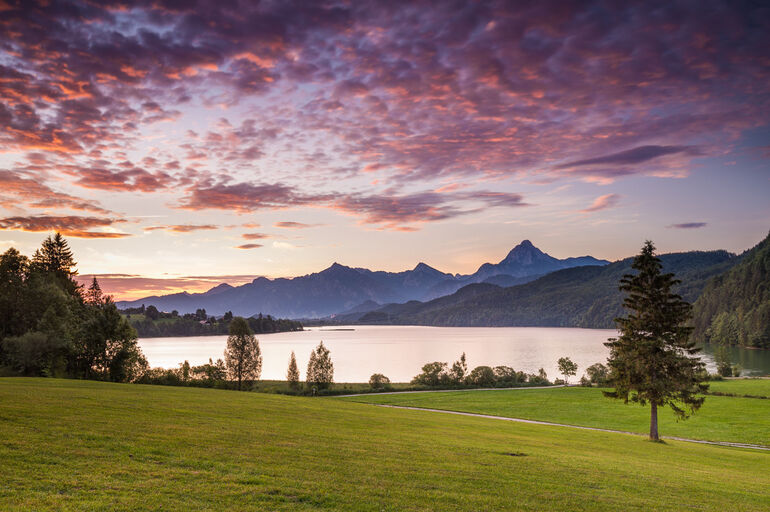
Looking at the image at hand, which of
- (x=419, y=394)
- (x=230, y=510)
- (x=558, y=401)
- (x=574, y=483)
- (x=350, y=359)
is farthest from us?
(x=350, y=359)

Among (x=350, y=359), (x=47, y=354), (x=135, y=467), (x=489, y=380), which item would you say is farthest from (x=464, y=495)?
(x=350, y=359)

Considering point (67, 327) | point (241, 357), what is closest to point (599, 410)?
point (241, 357)

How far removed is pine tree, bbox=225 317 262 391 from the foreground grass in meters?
22.7

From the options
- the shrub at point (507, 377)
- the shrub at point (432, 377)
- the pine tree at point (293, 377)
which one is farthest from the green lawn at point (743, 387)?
the pine tree at point (293, 377)

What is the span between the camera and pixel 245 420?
80.4 feet

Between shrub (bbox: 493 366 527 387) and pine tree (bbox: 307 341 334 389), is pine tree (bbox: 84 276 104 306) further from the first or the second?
shrub (bbox: 493 366 527 387)

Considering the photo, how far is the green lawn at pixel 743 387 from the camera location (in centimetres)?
7557

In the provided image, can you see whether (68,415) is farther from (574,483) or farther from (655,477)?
(655,477)

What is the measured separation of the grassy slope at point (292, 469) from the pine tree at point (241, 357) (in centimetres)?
6093

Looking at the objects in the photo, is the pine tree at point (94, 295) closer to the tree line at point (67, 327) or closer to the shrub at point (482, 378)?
the tree line at point (67, 327)

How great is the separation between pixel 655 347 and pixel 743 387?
66.6 metres

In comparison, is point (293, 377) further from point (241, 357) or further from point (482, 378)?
point (482, 378)

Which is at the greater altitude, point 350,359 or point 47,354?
point 47,354

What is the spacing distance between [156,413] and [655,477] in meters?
23.9
